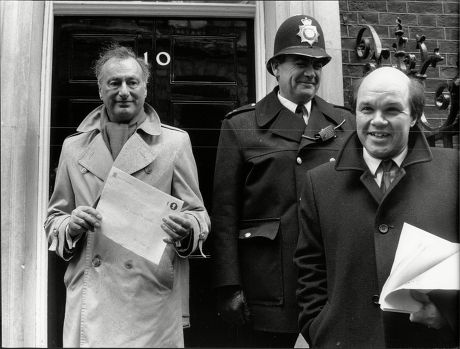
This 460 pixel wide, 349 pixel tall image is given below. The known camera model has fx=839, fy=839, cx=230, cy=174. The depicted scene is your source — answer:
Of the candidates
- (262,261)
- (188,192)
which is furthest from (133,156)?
(262,261)

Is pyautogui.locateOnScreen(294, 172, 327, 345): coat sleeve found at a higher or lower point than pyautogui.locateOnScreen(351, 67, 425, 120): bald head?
lower

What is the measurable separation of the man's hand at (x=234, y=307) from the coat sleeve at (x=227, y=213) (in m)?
0.07

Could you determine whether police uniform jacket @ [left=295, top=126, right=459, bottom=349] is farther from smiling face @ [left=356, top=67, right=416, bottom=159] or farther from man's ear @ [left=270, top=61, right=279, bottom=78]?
man's ear @ [left=270, top=61, right=279, bottom=78]

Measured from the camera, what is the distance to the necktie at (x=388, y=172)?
12.0 feet

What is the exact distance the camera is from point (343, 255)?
361 cm

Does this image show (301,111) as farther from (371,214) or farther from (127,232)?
(127,232)

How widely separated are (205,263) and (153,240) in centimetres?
204

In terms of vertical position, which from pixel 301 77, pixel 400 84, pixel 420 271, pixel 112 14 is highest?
pixel 112 14

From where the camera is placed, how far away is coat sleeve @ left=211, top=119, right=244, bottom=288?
419 cm

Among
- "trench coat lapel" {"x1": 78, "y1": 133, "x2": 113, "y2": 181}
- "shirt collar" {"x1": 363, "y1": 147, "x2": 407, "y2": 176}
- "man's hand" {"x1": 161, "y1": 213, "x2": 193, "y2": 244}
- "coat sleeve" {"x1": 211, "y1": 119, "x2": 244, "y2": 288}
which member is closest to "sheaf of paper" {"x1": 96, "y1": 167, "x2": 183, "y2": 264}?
"man's hand" {"x1": 161, "y1": 213, "x2": 193, "y2": 244}

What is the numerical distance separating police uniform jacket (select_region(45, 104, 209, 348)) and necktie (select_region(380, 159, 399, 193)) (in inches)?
34.2

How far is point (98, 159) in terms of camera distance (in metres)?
4.08

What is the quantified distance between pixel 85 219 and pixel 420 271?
150 cm

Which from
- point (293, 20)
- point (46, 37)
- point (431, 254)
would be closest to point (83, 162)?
point (293, 20)
